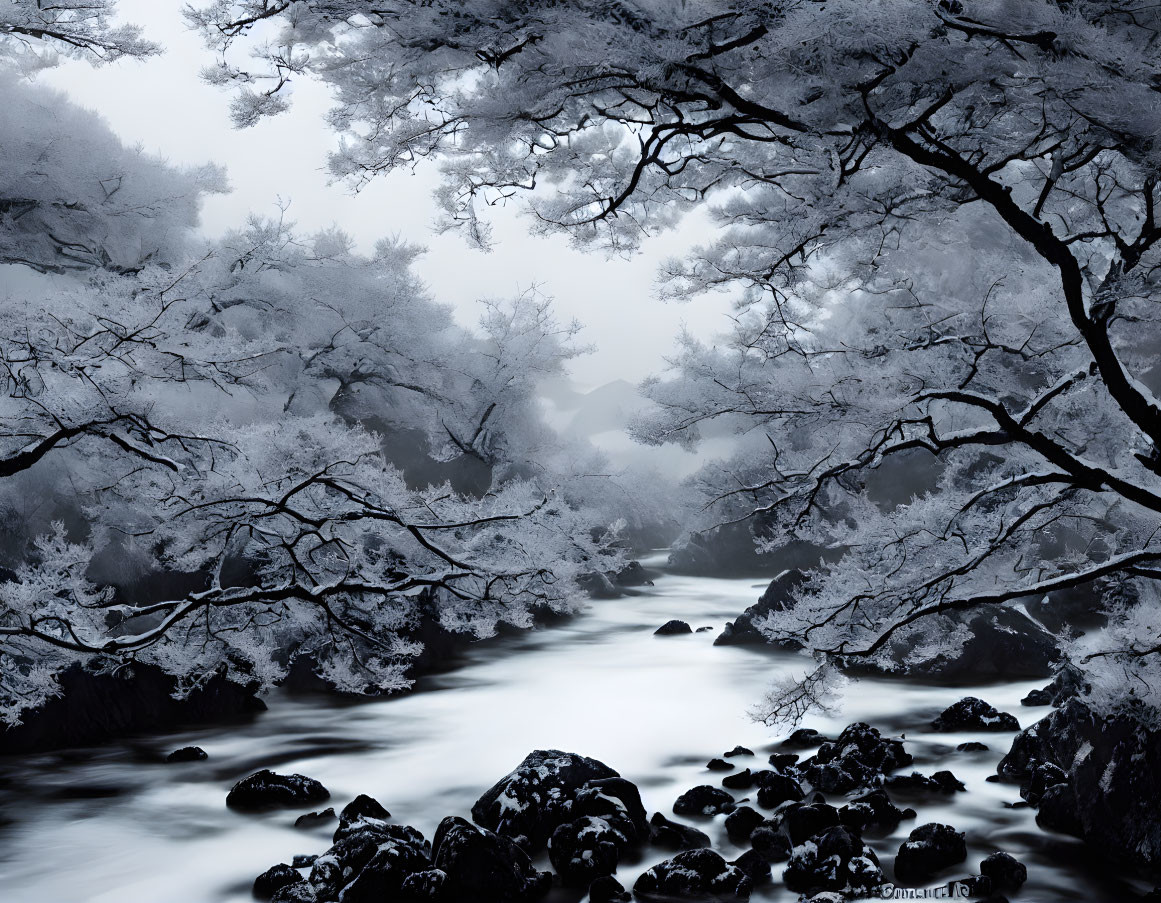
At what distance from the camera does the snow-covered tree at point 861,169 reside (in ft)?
13.1

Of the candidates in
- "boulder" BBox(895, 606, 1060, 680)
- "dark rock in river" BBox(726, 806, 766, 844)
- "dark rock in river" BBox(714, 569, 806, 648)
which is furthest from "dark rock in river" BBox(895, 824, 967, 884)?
"dark rock in river" BBox(714, 569, 806, 648)

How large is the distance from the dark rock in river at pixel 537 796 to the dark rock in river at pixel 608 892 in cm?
82

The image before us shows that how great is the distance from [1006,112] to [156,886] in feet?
23.4

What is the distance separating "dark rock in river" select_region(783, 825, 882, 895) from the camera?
16.0 ft

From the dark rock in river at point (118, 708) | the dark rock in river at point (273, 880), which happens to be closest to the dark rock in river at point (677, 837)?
the dark rock in river at point (273, 880)

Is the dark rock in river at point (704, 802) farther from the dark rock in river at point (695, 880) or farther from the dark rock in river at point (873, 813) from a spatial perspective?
the dark rock in river at point (695, 880)

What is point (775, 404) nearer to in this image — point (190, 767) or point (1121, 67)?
point (1121, 67)

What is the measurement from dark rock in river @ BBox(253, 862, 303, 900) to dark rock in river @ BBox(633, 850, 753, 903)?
2131 millimetres

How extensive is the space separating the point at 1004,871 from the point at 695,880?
73.2 inches

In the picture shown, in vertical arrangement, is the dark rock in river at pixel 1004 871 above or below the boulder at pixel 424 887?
below

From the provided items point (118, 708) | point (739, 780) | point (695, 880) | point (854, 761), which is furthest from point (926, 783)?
point (118, 708)

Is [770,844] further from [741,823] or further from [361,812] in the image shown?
[361,812]

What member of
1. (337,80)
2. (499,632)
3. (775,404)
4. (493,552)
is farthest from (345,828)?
(499,632)

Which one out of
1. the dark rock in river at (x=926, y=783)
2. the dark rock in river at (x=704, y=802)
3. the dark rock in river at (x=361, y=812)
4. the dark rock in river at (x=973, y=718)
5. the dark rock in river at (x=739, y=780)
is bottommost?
the dark rock in river at (x=973, y=718)
